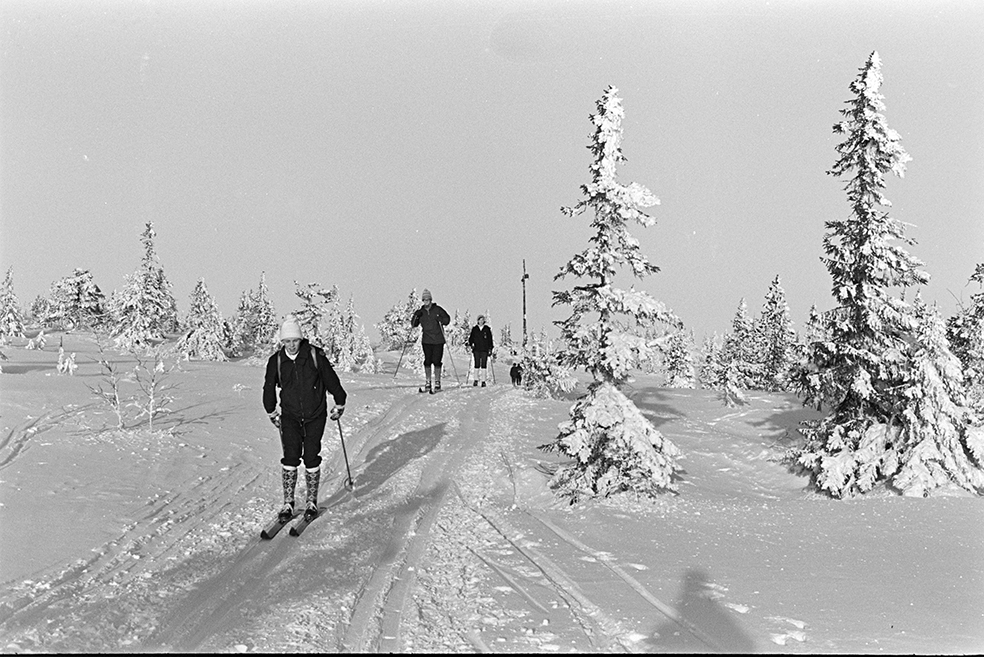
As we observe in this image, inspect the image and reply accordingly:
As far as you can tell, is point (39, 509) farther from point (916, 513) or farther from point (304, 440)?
point (916, 513)

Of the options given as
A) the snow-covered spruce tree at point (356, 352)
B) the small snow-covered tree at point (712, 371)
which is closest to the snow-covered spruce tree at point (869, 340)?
the small snow-covered tree at point (712, 371)

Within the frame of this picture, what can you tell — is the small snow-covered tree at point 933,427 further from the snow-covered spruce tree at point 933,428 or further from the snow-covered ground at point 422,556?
the snow-covered ground at point 422,556

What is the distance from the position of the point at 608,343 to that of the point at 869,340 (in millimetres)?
7889

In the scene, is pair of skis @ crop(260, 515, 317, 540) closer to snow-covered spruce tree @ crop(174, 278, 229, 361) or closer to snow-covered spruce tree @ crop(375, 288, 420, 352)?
snow-covered spruce tree @ crop(174, 278, 229, 361)

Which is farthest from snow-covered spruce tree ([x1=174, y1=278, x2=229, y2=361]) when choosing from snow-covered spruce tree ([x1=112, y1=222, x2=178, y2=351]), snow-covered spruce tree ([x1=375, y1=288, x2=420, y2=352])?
snow-covered spruce tree ([x1=375, y1=288, x2=420, y2=352])

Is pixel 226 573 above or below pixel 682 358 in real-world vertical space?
below

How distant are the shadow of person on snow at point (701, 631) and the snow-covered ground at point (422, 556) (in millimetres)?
25

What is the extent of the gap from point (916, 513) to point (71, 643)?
11593 millimetres

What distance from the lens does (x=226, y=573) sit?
6434 millimetres

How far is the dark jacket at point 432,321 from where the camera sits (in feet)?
65.2

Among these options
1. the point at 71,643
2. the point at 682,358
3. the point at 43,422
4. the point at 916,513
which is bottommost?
the point at 916,513

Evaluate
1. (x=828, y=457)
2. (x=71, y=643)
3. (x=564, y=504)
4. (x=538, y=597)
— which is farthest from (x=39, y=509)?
(x=828, y=457)

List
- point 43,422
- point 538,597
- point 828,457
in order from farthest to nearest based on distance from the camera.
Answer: point 828,457 < point 43,422 < point 538,597

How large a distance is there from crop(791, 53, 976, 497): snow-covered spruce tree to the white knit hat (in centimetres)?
1155
